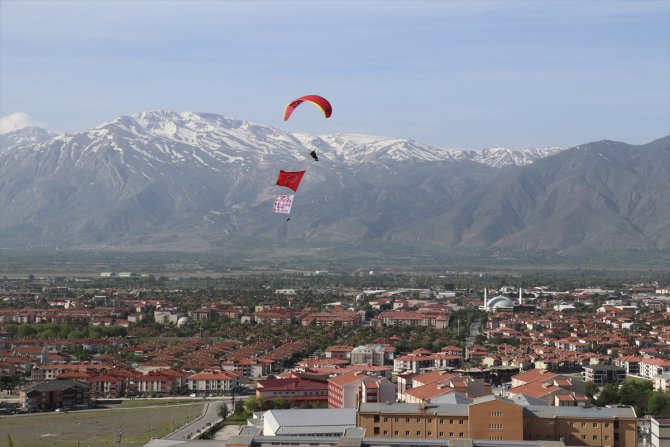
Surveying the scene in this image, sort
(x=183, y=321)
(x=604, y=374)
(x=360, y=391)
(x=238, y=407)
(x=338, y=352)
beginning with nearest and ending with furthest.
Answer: (x=360, y=391) < (x=238, y=407) < (x=604, y=374) < (x=338, y=352) < (x=183, y=321)

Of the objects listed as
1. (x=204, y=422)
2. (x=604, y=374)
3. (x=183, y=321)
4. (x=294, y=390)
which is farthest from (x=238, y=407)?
(x=183, y=321)

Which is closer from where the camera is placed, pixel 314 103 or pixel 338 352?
pixel 314 103

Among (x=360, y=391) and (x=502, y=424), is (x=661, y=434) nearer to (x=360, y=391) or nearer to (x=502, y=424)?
(x=502, y=424)

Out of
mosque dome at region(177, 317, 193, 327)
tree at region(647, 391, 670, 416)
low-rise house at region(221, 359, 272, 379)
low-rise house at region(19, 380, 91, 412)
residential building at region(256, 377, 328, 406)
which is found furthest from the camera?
mosque dome at region(177, 317, 193, 327)

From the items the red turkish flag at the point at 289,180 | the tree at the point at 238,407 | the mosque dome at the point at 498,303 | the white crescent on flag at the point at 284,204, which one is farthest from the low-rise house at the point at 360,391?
the mosque dome at the point at 498,303

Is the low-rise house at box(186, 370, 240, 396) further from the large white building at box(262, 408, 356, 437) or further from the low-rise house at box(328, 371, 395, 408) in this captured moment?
the large white building at box(262, 408, 356, 437)

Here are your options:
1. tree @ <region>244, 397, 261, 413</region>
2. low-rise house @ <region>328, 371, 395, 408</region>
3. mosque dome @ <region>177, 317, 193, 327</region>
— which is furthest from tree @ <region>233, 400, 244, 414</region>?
mosque dome @ <region>177, 317, 193, 327</region>

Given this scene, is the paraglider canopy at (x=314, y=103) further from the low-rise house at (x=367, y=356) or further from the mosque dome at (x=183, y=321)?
the mosque dome at (x=183, y=321)
